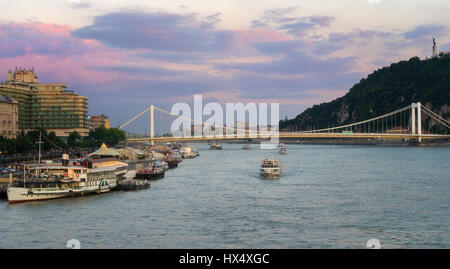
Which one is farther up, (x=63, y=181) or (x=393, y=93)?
(x=393, y=93)

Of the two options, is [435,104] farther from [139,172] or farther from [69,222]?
[69,222]

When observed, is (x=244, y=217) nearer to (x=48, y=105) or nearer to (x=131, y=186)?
(x=131, y=186)

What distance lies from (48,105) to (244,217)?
83.4 meters

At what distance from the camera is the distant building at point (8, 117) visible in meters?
71.6

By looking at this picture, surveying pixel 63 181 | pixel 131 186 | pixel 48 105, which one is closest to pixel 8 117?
pixel 48 105

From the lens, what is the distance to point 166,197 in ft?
99.1

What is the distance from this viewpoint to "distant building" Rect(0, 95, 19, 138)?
235ft

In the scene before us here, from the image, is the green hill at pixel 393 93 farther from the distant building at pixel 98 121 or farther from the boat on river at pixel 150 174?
the boat on river at pixel 150 174

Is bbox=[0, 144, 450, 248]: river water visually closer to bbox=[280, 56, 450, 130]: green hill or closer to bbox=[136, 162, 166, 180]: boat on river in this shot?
bbox=[136, 162, 166, 180]: boat on river

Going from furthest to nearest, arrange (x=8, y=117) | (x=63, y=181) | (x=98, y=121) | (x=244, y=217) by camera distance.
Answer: (x=98, y=121)
(x=8, y=117)
(x=63, y=181)
(x=244, y=217)

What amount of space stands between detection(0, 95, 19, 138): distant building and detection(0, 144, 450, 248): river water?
142 feet

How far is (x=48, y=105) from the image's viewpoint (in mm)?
99500

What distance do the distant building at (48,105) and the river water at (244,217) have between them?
68.0 m
